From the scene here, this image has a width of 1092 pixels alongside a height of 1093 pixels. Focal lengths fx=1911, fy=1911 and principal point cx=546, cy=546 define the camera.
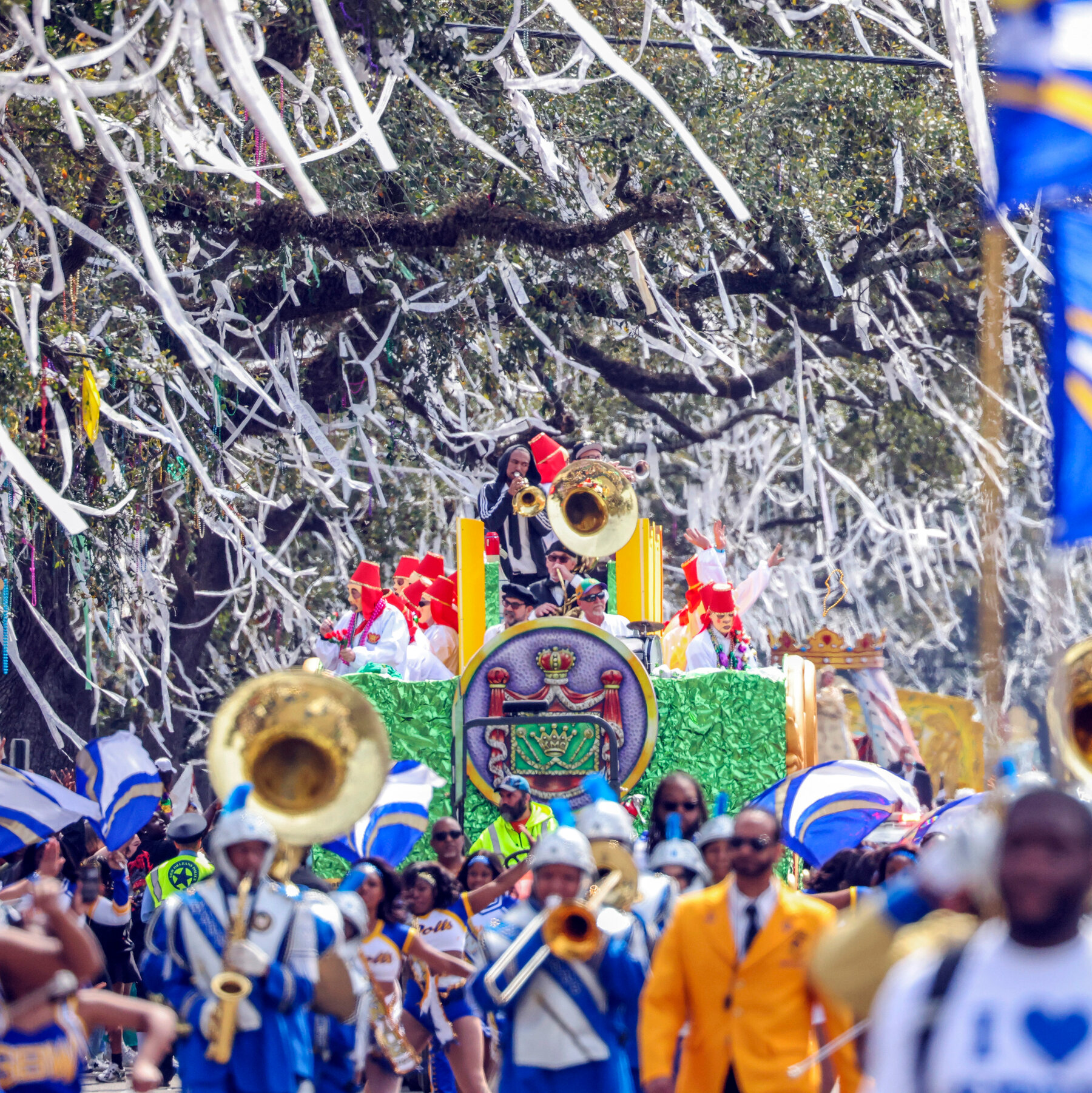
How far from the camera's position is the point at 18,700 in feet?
44.1

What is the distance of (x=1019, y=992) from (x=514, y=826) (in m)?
7.66

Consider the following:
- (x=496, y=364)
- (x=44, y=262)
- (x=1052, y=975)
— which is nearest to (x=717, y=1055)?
(x=1052, y=975)

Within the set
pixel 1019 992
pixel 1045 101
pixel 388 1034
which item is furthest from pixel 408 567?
pixel 1019 992

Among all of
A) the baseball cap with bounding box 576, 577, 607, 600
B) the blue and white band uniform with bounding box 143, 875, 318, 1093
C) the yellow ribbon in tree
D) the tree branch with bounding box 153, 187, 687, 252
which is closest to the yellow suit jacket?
the blue and white band uniform with bounding box 143, 875, 318, 1093

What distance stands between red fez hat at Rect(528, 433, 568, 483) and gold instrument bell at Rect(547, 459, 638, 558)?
0.65 ft

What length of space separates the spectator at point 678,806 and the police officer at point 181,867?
11.4ft

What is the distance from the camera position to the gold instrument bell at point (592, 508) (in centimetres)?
1302

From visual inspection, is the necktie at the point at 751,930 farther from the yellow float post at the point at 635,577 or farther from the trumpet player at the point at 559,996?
the yellow float post at the point at 635,577

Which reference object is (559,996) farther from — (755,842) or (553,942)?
(755,842)

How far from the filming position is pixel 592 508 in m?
13.1

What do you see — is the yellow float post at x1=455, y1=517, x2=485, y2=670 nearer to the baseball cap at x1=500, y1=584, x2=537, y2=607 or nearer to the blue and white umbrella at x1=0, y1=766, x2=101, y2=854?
the baseball cap at x1=500, y1=584, x2=537, y2=607

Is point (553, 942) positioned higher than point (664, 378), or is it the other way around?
point (664, 378)

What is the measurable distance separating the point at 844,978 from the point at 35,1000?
2236 mm

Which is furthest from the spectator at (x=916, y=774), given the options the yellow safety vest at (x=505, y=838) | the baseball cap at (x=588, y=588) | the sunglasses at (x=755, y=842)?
the sunglasses at (x=755, y=842)
